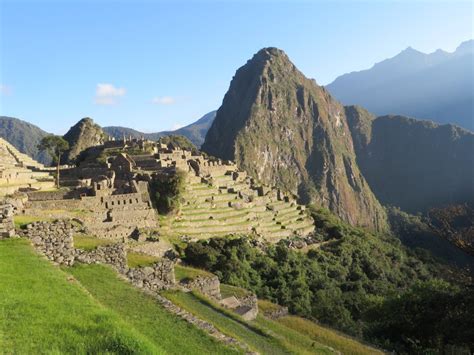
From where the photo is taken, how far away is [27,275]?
776 centimetres

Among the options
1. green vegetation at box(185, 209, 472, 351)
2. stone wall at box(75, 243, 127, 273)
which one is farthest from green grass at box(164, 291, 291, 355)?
green vegetation at box(185, 209, 472, 351)

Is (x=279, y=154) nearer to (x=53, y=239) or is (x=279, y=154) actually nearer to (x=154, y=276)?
(x=154, y=276)

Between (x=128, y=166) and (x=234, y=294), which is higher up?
(x=128, y=166)

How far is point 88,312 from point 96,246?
18.3 feet

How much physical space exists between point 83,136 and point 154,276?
6866 centimetres

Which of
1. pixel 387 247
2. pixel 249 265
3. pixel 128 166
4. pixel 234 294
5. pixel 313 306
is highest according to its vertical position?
pixel 128 166

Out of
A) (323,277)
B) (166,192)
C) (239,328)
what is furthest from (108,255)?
(323,277)

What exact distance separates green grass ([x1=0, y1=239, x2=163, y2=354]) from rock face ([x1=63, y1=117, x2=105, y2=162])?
67.3 m

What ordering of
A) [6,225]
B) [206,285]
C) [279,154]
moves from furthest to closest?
[279,154] < [206,285] < [6,225]

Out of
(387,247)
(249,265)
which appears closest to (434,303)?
(249,265)

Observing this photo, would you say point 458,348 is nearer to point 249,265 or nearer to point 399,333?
point 399,333

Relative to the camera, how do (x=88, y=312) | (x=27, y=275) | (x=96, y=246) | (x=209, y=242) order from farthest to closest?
1. (x=209, y=242)
2. (x=96, y=246)
3. (x=27, y=275)
4. (x=88, y=312)

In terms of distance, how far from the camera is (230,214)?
4366 centimetres

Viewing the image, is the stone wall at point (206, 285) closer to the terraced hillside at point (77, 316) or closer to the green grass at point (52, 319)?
the terraced hillside at point (77, 316)
